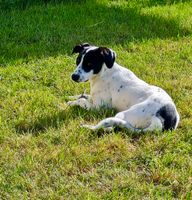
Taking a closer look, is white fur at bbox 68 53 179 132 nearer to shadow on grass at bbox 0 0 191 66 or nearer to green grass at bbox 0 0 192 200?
green grass at bbox 0 0 192 200

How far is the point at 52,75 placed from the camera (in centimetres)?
565

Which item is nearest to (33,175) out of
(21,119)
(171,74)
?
(21,119)

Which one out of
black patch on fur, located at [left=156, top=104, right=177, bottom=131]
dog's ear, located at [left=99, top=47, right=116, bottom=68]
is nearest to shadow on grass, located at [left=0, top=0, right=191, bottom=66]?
dog's ear, located at [left=99, top=47, right=116, bottom=68]

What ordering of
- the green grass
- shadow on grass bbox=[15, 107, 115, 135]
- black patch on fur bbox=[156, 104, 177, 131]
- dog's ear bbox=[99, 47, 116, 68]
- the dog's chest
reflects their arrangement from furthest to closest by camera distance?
the dog's chest, dog's ear bbox=[99, 47, 116, 68], shadow on grass bbox=[15, 107, 115, 135], black patch on fur bbox=[156, 104, 177, 131], the green grass

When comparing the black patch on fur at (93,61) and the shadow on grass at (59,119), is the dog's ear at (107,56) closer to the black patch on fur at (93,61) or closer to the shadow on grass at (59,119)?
the black patch on fur at (93,61)

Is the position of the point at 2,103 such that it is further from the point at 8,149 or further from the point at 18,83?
the point at 8,149

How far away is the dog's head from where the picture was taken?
4613 mm

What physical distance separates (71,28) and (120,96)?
2921mm

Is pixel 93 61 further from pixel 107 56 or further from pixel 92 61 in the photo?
pixel 107 56

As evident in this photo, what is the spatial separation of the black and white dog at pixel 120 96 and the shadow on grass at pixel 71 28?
158 centimetres

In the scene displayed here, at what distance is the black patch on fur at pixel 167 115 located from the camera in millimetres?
4133

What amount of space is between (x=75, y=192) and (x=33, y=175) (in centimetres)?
39

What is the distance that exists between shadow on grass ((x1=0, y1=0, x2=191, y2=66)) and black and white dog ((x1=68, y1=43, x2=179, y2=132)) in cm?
158

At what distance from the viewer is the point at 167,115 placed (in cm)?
414
